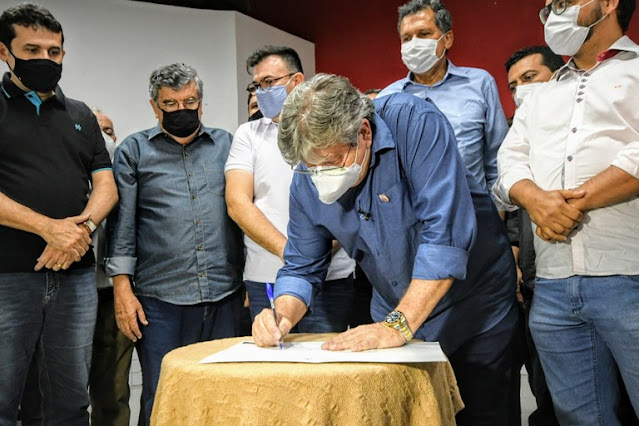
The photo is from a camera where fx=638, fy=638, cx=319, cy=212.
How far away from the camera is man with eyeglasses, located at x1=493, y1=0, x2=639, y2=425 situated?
170cm

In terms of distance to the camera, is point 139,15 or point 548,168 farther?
point 139,15

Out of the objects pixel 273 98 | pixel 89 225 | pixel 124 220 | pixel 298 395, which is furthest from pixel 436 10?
pixel 298 395

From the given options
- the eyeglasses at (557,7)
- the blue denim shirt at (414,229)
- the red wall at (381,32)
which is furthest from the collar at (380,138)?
the red wall at (381,32)

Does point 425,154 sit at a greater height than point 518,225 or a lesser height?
greater

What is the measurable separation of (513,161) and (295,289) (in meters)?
0.81

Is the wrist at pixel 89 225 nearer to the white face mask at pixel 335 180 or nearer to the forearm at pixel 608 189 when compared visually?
the white face mask at pixel 335 180

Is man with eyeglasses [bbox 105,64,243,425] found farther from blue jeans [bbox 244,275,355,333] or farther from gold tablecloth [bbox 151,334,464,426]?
gold tablecloth [bbox 151,334,464,426]

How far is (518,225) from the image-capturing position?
292cm

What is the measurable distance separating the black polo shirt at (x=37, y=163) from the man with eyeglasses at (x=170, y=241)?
186mm

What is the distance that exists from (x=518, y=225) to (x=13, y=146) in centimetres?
214

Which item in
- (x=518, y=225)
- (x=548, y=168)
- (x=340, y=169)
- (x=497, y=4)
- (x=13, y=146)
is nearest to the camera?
(x=340, y=169)

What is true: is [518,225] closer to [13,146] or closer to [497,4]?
[13,146]

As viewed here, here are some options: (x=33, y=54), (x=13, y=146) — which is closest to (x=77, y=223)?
(x=13, y=146)

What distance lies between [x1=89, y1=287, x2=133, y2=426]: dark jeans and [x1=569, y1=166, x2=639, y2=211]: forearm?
2144 mm
